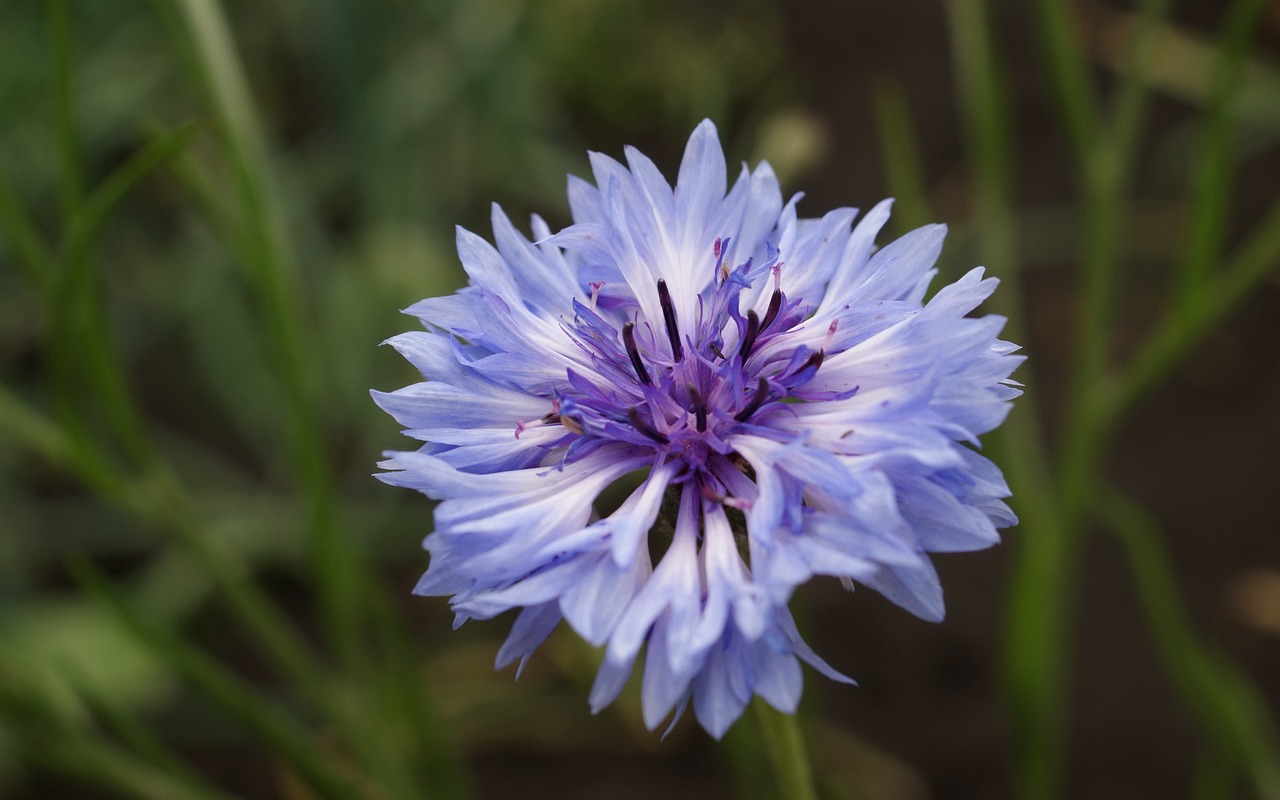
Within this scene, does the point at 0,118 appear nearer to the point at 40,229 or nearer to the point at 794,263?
the point at 40,229

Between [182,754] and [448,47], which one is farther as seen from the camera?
[448,47]

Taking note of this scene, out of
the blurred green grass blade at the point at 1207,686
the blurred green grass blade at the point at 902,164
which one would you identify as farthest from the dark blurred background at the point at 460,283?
the blurred green grass blade at the point at 1207,686

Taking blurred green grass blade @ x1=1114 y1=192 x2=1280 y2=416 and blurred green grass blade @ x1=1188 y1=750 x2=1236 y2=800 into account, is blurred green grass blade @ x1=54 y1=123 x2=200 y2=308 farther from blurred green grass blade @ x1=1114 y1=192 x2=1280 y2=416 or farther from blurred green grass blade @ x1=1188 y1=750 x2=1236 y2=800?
blurred green grass blade @ x1=1188 y1=750 x2=1236 y2=800

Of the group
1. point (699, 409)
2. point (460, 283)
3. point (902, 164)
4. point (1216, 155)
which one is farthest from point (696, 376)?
point (460, 283)

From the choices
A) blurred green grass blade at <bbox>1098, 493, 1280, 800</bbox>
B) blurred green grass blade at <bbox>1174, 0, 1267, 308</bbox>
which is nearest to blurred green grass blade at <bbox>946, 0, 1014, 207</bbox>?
blurred green grass blade at <bbox>1174, 0, 1267, 308</bbox>

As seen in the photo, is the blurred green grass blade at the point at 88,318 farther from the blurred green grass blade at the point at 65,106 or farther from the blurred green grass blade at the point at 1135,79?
the blurred green grass blade at the point at 1135,79

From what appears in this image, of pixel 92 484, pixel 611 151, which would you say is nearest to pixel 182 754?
pixel 92 484
